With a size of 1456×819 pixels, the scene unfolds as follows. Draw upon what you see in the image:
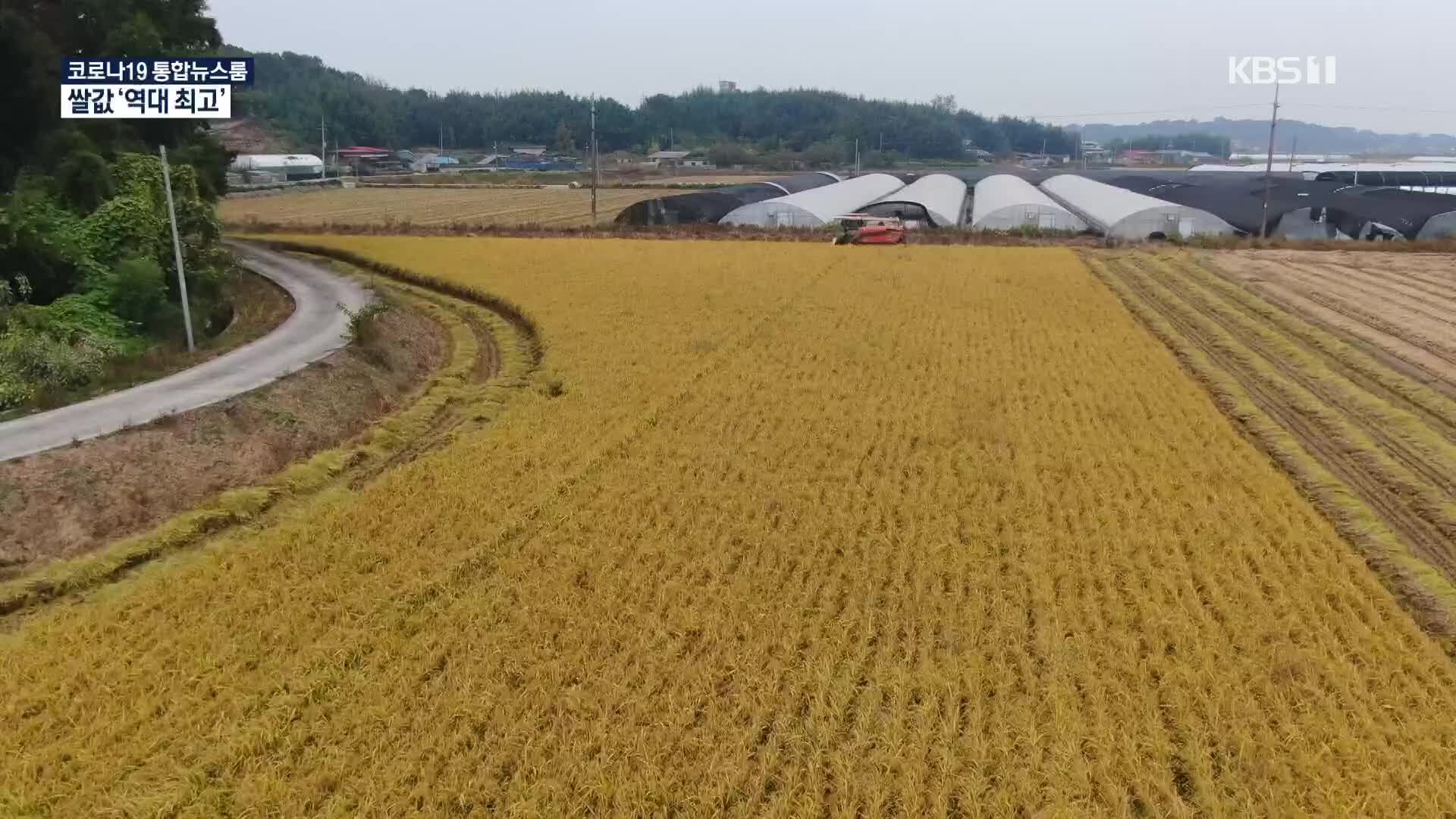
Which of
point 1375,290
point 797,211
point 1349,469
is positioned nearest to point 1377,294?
point 1375,290

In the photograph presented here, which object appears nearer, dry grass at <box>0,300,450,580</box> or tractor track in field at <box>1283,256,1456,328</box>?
dry grass at <box>0,300,450,580</box>

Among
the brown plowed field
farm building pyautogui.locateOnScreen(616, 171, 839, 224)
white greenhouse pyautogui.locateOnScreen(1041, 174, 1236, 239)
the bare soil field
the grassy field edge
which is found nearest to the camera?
the grassy field edge

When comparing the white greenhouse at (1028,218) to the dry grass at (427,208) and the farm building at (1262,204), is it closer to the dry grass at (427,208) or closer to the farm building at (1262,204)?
the farm building at (1262,204)

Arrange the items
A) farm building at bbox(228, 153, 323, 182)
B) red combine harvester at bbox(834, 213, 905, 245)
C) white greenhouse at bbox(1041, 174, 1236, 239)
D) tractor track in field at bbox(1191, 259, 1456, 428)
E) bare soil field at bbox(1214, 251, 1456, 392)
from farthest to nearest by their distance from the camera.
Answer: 1. farm building at bbox(228, 153, 323, 182)
2. white greenhouse at bbox(1041, 174, 1236, 239)
3. red combine harvester at bbox(834, 213, 905, 245)
4. bare soil field at bbox(1214, 251, 1456, 392)
5. tractor track in field at bbox(1191, 259, 1456, 428)

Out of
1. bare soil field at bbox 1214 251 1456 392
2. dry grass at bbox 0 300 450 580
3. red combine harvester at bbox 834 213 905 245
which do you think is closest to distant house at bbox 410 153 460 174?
red combine harvester at bbox 834 213 905 245

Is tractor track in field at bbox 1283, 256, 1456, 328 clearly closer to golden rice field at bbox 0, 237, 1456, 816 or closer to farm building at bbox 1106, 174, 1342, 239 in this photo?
farm building at bbox 1106, 174, 1342, 239

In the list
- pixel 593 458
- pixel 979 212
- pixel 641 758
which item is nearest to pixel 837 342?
pixel 593 458

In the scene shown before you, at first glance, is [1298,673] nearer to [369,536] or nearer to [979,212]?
[369,536]
